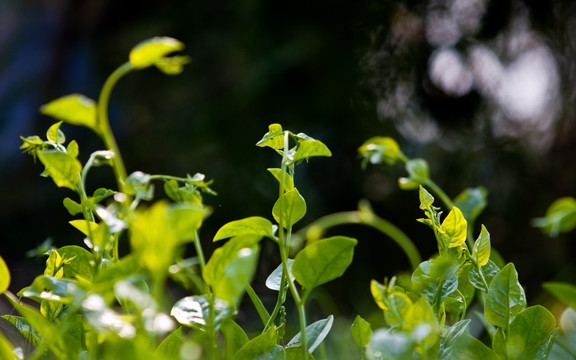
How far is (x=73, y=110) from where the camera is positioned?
0.62 ft

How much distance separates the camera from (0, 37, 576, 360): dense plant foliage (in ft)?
0.58

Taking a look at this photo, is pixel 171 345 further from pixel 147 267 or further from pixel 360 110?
pixel 360 110

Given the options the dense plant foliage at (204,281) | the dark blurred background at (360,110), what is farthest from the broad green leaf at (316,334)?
the dark blurred background at (360,110)

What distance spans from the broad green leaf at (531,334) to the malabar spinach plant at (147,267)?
0.29 ft

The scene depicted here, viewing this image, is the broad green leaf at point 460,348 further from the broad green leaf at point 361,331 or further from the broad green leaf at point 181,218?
the broad green leaf at point 181,218

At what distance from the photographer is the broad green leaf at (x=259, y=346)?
255 millimetres

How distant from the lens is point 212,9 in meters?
1.91

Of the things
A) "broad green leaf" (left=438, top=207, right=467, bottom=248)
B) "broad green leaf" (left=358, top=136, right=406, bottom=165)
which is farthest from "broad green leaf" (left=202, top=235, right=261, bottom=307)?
"broad green leaf" (left=358, top=136, right=406, bottom=165)

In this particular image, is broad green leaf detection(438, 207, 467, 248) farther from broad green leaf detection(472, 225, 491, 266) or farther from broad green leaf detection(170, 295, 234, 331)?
broad green leaf detection(170, 295, 234, 331)

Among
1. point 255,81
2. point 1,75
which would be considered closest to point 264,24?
point 255,81

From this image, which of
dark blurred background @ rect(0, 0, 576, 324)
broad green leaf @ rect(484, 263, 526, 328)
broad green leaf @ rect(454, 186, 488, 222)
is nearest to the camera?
broad green leaf @ rect(484, 263, 526, 328)

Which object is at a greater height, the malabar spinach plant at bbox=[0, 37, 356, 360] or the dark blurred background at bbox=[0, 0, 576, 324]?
the malabar spinach plant at bbox=[0, 37, 356, 360]

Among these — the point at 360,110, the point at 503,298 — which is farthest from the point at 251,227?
the point at 360,110

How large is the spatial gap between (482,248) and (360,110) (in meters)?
1.59
